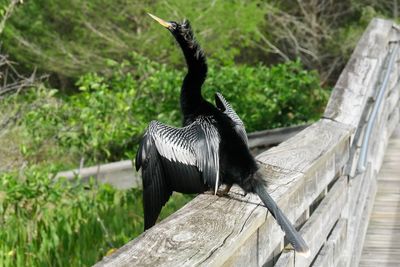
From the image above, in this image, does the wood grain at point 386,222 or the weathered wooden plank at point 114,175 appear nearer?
the wood grain at point 386,222

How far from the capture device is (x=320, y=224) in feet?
11.6

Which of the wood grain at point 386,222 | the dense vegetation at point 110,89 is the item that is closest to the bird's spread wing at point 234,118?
the wood grain at point 386,222

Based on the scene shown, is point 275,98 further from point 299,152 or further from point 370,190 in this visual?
point 299,152

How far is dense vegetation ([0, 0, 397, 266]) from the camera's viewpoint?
19.4ft

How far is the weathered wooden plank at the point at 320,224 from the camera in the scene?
9.70 feet

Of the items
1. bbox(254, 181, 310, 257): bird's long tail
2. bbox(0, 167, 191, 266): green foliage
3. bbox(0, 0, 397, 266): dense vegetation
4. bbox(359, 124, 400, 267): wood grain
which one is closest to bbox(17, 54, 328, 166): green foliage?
bbox(0, 0, 397, 266): dense vegetation

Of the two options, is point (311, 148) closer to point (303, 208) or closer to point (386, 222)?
point (303, 208)

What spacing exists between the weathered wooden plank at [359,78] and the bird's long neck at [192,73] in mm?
1046

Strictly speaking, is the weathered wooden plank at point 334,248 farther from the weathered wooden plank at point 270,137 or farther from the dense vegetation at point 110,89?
the weathered wooden plank at point 270,137

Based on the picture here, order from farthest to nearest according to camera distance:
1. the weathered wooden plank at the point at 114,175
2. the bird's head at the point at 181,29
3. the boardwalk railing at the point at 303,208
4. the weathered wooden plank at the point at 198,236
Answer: the weathered wooden plank at the point at 114,175 < the bird's head at the point at 181,29 < the boardwalk railing at the point at 303,208 < the weathered wooden plank at the point at 198,236

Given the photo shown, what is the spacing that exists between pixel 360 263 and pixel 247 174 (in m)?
1.82

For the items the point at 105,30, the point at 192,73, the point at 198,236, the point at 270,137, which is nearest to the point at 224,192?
the point at 198,236

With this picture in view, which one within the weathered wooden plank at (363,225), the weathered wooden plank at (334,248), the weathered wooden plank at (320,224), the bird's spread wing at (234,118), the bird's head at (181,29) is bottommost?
the weathered wooden plank at (363,225)

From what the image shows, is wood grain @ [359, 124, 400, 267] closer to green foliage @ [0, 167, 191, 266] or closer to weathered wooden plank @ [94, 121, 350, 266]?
weathered wooden plank @ [94, 121, 350, 266]
